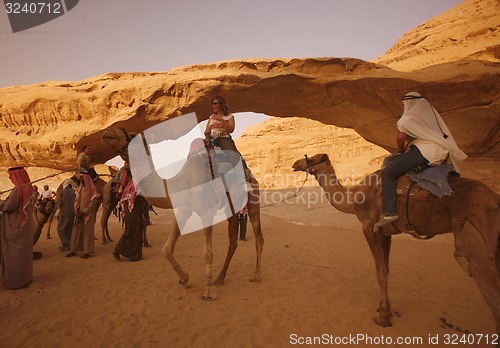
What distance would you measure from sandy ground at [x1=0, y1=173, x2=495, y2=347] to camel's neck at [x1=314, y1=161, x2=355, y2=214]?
1514 millimetres

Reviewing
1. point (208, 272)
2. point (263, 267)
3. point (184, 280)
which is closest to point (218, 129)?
point (208, 272)

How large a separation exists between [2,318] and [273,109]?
13.2 m

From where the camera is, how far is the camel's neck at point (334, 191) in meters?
4.27

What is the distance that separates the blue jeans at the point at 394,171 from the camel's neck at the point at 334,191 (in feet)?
1.99

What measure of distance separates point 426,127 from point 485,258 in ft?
5.32

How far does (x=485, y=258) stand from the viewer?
2.91 m

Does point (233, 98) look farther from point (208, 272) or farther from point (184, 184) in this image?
point (208, 272)

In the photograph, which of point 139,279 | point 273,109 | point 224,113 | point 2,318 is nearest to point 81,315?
point 2,318

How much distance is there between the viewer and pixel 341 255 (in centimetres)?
762

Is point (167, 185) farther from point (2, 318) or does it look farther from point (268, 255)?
point (268, 255)

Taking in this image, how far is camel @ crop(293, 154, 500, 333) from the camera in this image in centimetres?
290

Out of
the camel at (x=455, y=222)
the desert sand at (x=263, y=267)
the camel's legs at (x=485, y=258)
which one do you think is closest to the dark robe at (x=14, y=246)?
the desert sand at (x=263, y=267)

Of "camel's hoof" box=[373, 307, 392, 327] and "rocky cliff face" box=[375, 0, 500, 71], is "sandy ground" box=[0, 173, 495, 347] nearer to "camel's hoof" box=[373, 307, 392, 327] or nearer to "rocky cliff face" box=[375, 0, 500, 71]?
"camel's hoof" box=[373, 307, 392, 327]

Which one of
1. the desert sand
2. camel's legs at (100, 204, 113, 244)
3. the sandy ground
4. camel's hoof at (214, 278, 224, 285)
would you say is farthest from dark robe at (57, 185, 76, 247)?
camel's hoof at (214, 278, 224, 285)
